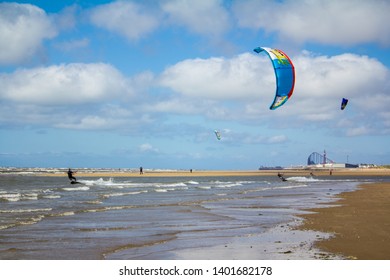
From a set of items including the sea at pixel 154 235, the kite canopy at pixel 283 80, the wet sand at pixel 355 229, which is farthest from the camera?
the kite canopy at pixel 283 80

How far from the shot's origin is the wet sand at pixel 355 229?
7.80m

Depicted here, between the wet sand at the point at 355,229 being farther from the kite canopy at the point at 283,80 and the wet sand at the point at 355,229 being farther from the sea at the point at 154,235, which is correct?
the kite canopy at the point at 283,80

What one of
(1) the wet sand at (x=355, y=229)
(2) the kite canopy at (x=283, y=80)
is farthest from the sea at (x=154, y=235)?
(2) the kite canopy at (x=283, y=80)

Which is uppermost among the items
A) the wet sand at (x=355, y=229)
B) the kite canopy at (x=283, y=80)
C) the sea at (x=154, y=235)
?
the kite canopy at (x=283, y=80)

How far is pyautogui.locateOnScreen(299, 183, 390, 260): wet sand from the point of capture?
780cm

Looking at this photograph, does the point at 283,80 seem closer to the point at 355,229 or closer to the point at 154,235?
the point at 355,229

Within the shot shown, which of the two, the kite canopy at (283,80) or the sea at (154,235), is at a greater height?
the kite canopy at (283,80)

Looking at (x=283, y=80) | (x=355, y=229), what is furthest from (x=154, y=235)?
(x=283, y=80)

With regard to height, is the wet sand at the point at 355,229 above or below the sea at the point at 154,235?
above

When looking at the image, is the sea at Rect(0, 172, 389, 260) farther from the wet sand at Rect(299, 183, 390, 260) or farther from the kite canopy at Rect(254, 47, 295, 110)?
the kite canopy at Rect(254, 47, 295, 110)

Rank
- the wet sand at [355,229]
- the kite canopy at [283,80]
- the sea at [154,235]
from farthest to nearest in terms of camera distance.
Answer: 1. the kite canopy at [283,80]
2. the sea at [154,235]
3. the wet sand at [355,229]

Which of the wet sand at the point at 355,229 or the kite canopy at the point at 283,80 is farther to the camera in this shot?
the kite canopy at the point at 283,80

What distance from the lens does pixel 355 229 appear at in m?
10.4
